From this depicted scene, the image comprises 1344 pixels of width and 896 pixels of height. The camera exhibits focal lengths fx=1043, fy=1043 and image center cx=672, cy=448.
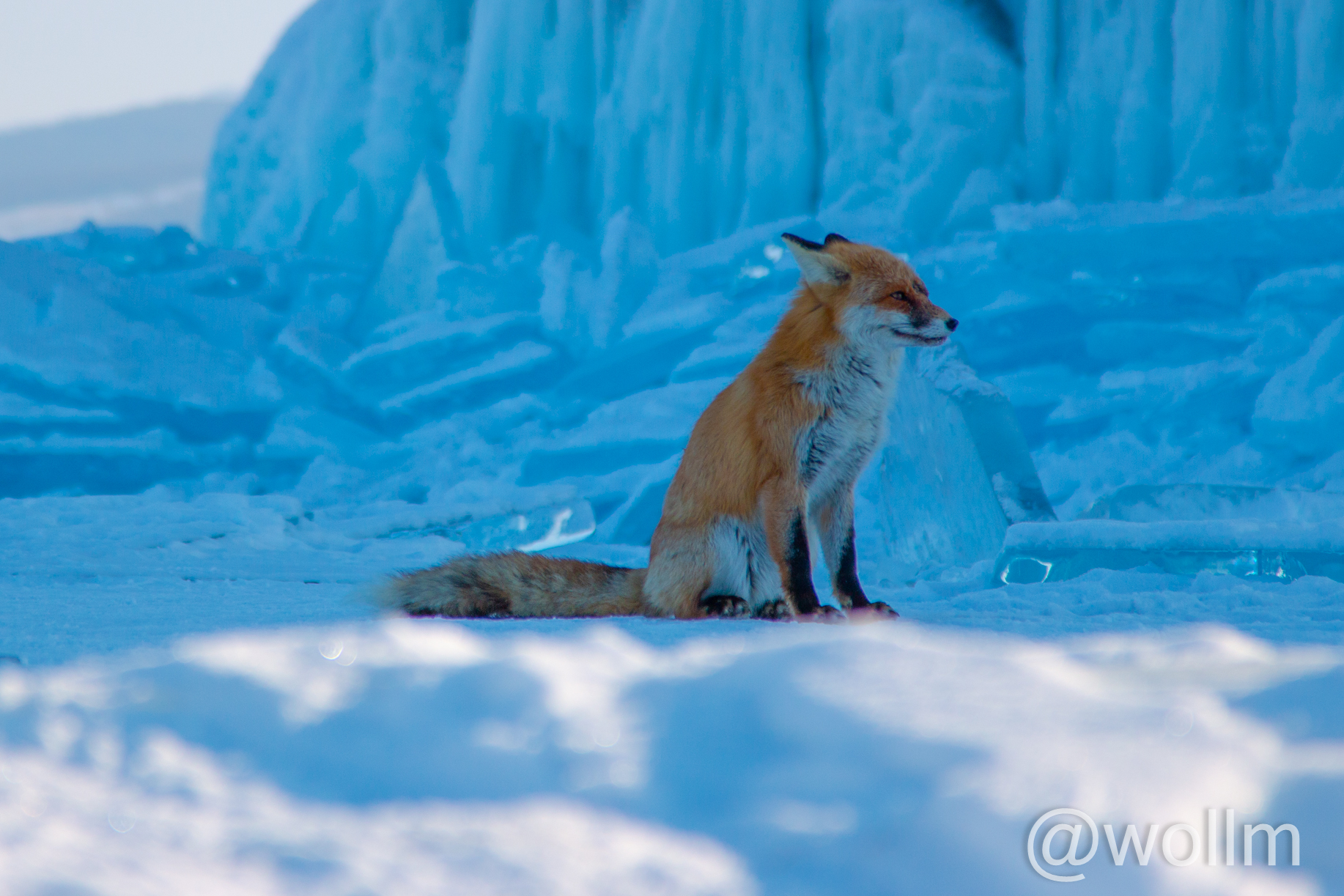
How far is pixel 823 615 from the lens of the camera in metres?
2.09

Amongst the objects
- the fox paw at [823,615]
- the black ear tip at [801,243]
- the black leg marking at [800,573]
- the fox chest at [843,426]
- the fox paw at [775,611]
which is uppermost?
the black ear tip at [801,243]

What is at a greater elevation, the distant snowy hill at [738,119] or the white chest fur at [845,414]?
the distant snowy hill at [738,119]

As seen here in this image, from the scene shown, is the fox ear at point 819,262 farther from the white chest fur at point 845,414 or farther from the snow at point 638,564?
the snow at point 638,564

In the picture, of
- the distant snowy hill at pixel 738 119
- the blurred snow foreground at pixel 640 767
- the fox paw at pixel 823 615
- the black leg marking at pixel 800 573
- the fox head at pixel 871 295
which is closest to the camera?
the blurred snow foreground at pixel 640 767

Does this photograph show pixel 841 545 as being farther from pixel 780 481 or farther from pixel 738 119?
pixel 738 119

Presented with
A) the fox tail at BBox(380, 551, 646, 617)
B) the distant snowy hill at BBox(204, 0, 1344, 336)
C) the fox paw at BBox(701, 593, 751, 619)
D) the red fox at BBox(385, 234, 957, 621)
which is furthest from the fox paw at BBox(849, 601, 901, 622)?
the distant snowy hill at BBox(204, 0, 1344, 336)

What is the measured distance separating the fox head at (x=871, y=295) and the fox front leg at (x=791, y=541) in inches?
15.3

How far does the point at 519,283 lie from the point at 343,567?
428cm

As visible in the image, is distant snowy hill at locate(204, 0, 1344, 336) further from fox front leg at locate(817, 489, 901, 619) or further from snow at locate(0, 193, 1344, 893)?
fox front leg at locate(817, 489, 901, 619)

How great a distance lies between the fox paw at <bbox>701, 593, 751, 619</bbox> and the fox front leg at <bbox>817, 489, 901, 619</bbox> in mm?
245

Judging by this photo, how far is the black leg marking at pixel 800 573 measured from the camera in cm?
217

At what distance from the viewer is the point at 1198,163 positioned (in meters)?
6.29

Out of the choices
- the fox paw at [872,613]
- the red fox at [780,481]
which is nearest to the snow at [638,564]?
the fox paw at [872,613]

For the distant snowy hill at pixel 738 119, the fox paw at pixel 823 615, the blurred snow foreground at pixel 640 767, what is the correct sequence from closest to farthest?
the blurred snow foreground at pixel 640 767, the fox paw at pixel 823 615, the distant snowy hill at pixel 738 119
